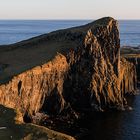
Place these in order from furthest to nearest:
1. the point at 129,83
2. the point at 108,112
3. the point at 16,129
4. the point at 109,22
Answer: the point at 129,83 < the point at 109,22 < the point at 108,112 < the point at 16,129

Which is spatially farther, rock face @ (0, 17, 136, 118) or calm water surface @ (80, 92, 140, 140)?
rock face @ (0, 17, 136, 118)

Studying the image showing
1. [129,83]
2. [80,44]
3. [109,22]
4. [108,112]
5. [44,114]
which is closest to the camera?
[44,114]

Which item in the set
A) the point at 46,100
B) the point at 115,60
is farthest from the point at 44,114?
the point at 115,60

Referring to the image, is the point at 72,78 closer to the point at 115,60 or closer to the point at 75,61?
the point at 75,61

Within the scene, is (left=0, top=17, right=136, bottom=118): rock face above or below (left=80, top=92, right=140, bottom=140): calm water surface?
above

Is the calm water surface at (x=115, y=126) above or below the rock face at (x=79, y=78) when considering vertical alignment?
below

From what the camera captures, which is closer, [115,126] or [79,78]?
[115,126]

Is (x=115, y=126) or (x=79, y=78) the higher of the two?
(x=79, y=78)

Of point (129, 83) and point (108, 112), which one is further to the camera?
point (129, 83)
